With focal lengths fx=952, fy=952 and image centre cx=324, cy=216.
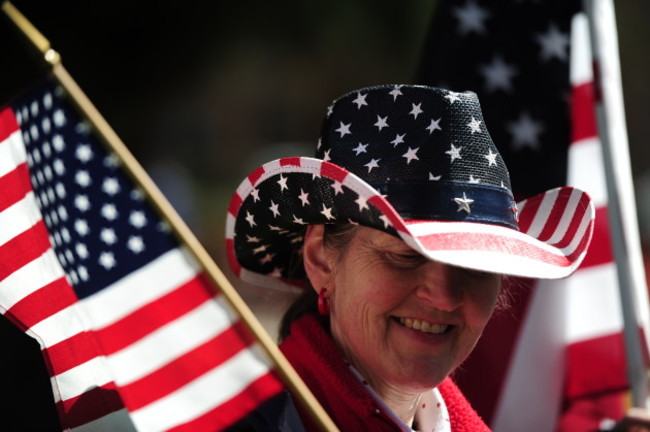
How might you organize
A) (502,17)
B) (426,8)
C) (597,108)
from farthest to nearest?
(426,8), (502,17), (597,108)

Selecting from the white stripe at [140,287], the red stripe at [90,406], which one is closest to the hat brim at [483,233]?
the white stripe at [140,287]

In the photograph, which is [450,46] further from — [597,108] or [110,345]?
[110,345]

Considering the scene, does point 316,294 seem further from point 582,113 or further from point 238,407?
point 582,113

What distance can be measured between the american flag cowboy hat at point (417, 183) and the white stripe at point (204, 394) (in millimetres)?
472

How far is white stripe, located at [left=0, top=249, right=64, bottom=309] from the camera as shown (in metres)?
2.42

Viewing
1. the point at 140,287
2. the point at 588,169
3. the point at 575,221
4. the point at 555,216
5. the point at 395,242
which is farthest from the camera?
the point at 588,169

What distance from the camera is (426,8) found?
15.9 metres

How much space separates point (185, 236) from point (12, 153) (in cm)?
58

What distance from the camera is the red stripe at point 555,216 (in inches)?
118

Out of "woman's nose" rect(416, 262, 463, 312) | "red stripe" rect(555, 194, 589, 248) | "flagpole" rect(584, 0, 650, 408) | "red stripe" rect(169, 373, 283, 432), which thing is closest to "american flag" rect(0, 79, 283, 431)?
"red stripe" rect(169, 373, 283, 432)

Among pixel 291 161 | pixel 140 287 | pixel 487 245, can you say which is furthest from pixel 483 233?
pixel 140 287

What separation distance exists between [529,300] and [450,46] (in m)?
1.20

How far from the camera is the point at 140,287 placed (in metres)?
2.35

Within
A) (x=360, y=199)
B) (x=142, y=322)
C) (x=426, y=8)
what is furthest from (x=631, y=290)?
(x=426, y=8)
